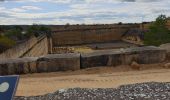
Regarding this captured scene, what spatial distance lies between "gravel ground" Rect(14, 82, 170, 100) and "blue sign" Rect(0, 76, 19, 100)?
11.7 feet

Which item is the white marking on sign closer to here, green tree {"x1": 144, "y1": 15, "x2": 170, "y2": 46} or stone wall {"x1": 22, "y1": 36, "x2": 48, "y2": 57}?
stone wall {"x1": 22, "y1": 36, "x2": 48, "y2": 57}

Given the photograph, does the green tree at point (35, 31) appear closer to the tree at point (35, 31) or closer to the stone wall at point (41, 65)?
the tree at point (35, 31)

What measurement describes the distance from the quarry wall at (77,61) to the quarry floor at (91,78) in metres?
0.23

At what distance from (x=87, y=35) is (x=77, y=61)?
262 ft

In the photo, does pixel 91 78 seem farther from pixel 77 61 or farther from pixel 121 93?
pixel 121 93

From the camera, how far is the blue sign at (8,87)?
5.12m

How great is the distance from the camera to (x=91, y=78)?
11.8 m

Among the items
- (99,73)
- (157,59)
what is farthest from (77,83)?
(157,59)

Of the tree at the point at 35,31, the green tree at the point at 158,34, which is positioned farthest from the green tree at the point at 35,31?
the green tree at the point at 158,34

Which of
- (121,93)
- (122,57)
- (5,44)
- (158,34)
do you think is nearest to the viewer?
(121,93)

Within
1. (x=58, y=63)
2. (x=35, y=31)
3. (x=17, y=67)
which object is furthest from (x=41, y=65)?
(x=35, y=31)

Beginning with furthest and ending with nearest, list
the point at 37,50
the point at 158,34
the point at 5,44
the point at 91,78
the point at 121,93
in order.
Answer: the point at 158,34 → the point at 37,50 → the point at 5,44 → the point at 91,78 → the point at 121,93

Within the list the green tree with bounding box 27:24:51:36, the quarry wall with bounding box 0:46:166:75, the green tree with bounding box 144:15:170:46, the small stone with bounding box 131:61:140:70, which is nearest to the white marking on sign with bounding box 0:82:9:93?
the quarry wall with bounding box 0:46:166:75

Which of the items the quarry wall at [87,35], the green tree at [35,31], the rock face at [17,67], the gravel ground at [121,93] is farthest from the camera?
the quarry wall at [87,35]
